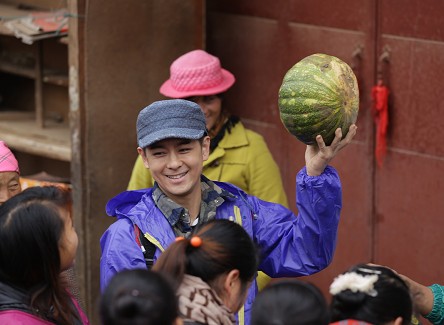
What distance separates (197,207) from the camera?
170 inches

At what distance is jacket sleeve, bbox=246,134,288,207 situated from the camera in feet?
18.6

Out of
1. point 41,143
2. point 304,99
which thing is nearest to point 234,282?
point 304,99

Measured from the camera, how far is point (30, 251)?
147 inches

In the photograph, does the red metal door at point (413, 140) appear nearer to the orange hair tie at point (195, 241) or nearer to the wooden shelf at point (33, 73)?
the wooden shelf at point (33, 73)

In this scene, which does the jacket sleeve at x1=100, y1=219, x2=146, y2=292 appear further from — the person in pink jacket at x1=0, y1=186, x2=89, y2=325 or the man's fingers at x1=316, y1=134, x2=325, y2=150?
the man's fingers at x1=316, y1=134, x2=325, y2=150

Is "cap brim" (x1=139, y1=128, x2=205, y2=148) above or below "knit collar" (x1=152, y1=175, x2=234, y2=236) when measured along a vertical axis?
above

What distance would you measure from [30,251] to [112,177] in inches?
119

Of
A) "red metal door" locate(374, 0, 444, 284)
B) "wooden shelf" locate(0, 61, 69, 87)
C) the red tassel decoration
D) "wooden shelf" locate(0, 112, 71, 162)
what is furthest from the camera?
"wooden shelf" locate(0, 61, 69, 87)

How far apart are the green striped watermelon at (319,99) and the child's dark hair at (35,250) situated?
1.02 metres

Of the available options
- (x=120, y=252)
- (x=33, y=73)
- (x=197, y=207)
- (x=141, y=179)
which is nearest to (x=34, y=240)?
(x=120, y=252)

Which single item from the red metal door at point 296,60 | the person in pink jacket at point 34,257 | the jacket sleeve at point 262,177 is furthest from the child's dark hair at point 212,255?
the red metal door at point 296,60

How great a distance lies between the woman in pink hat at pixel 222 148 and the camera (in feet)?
18.6

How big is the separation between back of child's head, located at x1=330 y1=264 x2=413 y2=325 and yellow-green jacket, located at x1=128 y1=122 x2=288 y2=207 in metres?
2.21

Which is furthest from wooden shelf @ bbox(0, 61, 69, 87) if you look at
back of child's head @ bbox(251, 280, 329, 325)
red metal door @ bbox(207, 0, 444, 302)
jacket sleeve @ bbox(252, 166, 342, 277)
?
back of child's head @ bbox(251, 280, 329, 325)
